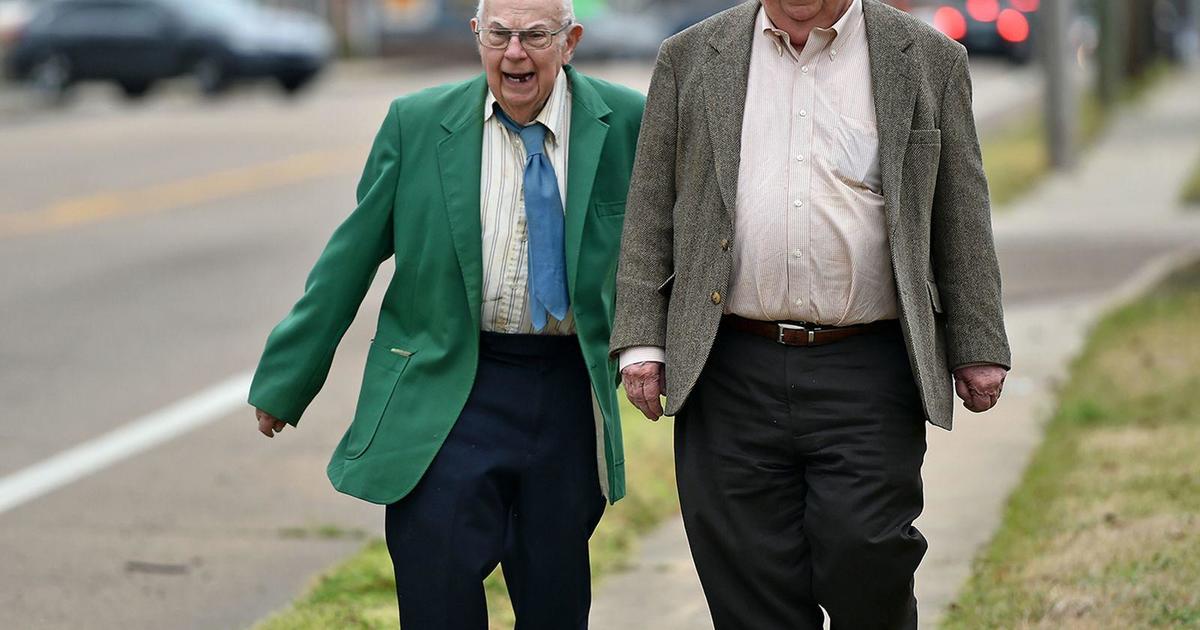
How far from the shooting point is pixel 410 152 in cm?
432

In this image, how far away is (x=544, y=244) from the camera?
168 inches

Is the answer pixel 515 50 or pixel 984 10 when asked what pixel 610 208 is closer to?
pixel 515 50

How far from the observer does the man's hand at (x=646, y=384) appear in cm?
428

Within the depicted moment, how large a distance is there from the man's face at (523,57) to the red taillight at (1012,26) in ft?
104

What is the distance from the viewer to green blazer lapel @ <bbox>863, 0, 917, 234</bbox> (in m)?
4.08

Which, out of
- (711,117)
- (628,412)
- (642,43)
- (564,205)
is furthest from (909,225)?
(642,43)

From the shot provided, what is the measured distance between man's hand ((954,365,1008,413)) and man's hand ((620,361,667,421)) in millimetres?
646

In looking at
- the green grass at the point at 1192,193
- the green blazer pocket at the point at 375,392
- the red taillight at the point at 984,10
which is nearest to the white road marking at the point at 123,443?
the green blazer pocket at the point at 375,392

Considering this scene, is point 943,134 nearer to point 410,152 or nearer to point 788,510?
point 788,510

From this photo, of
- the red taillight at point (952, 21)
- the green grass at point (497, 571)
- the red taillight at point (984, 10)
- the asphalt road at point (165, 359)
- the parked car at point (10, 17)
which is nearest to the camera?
the green grass at point (497, 571)

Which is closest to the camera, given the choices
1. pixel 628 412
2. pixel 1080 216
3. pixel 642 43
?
pixel 628 412

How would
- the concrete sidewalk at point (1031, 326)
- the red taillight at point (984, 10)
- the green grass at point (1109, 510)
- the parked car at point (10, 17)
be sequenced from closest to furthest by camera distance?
the green grass at point (1109, 510) < the concrete sidewalk at point (1031, 326) < the parked car at point (10, 17) < the red taillight at point (984, 10)

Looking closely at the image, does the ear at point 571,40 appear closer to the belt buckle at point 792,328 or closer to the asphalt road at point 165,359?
the belt buckle at point 792,328

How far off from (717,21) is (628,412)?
4.08 metres
